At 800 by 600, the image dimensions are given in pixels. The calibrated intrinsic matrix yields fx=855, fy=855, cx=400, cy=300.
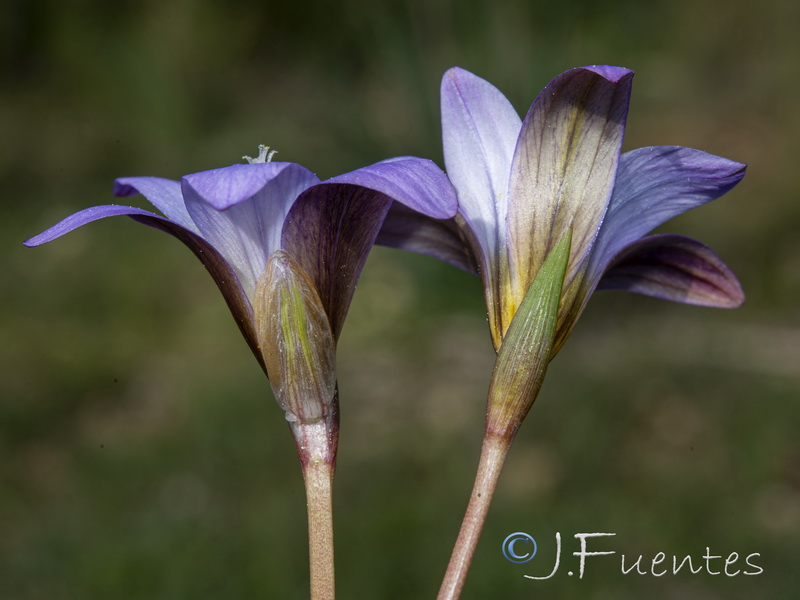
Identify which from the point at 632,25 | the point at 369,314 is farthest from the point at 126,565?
the point at 632,25

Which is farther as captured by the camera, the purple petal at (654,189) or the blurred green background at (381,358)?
the blurred green background at (381,358)

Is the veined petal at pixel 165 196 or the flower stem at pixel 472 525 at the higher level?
the veined petal at pixel 165 196

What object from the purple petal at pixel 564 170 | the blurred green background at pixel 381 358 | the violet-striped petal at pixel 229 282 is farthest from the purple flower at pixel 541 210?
the blurred green background at pixel 381 358

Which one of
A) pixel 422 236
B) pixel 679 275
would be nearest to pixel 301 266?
pixel 422 236

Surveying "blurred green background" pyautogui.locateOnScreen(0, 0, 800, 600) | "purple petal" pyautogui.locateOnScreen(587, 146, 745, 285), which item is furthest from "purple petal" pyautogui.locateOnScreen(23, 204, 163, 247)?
"blurred green background" pyautogui.locateOnScreen(0, 0, 800, 600)

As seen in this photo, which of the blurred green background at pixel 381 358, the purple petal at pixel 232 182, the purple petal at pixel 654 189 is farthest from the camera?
the blurred green background at pixel 381 358

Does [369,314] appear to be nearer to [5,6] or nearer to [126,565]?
[126,565]

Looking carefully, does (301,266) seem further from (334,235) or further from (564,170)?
(564,170)

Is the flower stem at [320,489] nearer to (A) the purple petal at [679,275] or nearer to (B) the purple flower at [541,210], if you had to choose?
(B) the purple flower at [541,210]
